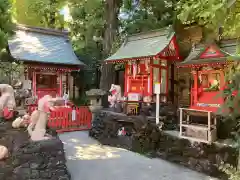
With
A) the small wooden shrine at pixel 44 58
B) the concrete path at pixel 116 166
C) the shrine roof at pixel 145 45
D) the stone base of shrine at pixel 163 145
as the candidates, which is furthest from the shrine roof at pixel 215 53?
the small wooden shrine at pixel 44 58

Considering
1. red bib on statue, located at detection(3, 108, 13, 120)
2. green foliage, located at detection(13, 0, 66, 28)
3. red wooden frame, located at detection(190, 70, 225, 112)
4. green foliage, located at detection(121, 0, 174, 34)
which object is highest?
green foliage, located at detection(13, 0, 66, 28)

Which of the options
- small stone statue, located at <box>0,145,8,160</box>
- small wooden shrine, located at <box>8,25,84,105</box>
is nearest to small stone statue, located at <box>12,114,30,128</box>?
small stone statue, located at <box>0,145,8,160</box>

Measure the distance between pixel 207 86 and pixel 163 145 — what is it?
2712 mm

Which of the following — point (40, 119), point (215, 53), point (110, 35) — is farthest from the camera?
point (110, 35)

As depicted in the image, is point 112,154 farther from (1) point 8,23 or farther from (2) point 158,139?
(1) point 8,23

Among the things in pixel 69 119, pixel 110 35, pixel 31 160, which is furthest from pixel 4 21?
pixel 31 160

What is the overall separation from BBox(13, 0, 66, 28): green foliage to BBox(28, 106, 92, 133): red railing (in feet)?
27.2

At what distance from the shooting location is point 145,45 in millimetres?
10414

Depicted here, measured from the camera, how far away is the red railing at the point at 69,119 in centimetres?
1179

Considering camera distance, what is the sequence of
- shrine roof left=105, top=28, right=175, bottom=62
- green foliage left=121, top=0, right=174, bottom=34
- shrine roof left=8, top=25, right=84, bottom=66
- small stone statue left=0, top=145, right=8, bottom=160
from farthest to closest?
shrine roof left=8, top=25, right=84, bottom=66 → green foliage left=121, top=0, right=174, bottom=34 → shrine roof left=105, top=28, right=175, bottom=62 → small stone statue left=0, top=145, right=8, bottom=160

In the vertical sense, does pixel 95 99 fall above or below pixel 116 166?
above

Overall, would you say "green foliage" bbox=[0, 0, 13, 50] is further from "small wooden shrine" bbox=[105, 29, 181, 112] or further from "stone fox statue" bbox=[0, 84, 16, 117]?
"stone fox statue" bbox=[0, 84, 16, 117]

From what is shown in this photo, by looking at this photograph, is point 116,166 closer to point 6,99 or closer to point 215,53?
point 6,99

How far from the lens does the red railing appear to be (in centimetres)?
1179
